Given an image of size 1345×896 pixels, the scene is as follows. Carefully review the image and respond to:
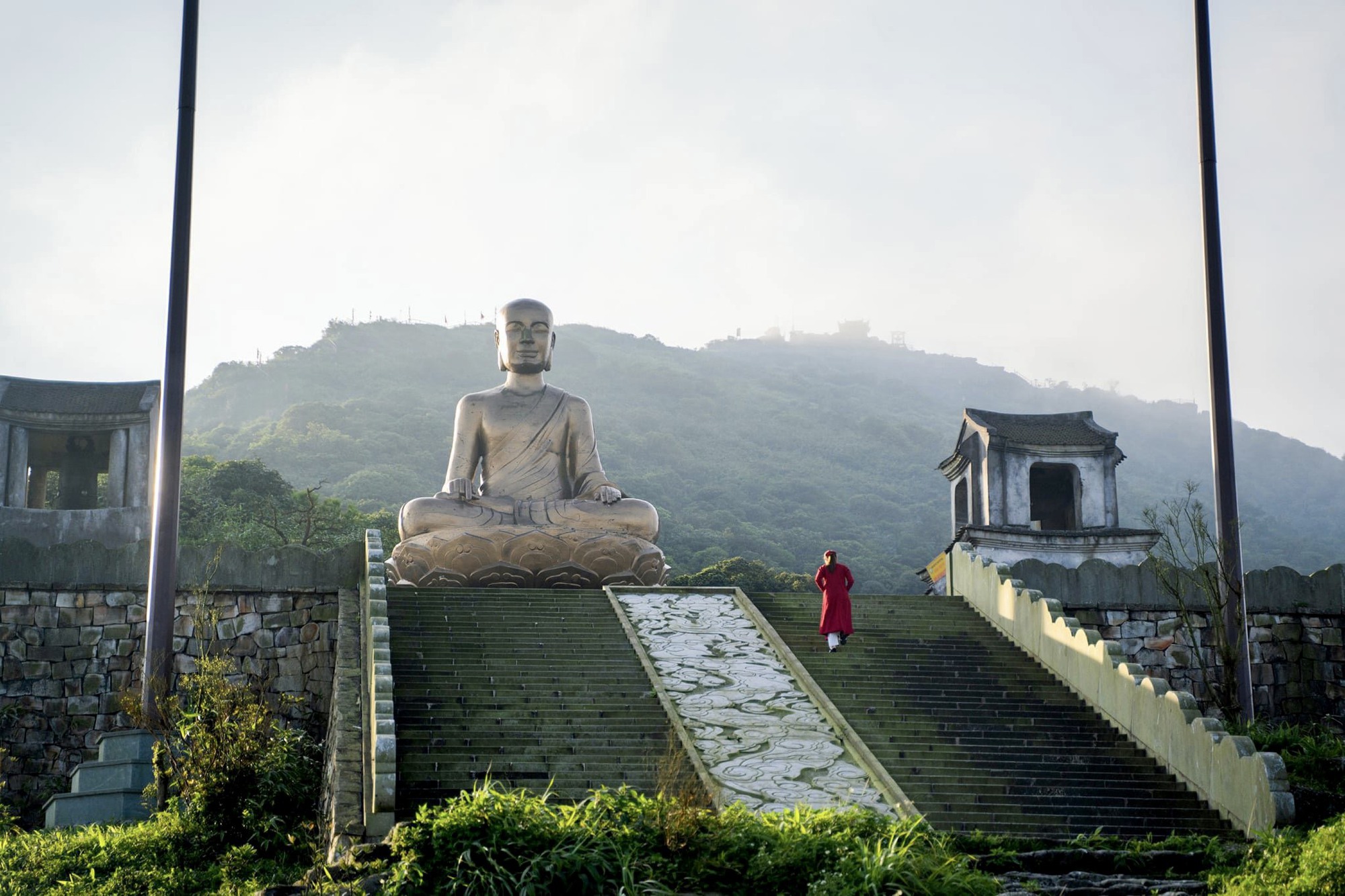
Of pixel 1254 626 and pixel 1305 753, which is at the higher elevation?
pixel 1254 626

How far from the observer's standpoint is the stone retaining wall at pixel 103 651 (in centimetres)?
1438

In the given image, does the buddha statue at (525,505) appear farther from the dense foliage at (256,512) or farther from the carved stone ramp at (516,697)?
the dense foliage at (256,512)

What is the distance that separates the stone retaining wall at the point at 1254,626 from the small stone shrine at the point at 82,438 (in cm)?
1442

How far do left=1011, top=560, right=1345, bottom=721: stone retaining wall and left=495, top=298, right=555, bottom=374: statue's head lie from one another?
6.26 m

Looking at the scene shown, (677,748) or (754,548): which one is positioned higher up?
(754,548)

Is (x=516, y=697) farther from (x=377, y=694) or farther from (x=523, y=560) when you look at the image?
(x=523, y=560)

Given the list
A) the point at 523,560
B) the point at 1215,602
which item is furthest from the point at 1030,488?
the point at 1215,602

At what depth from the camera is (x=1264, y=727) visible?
47.2 feet

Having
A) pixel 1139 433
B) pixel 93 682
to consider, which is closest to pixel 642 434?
pixel 1139 433

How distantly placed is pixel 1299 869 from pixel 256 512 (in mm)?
27210

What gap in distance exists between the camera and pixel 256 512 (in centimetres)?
3272

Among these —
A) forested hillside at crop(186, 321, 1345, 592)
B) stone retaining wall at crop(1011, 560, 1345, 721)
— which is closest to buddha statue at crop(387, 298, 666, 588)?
stone retaining wall at crop(1011, 560, 1345, 721)

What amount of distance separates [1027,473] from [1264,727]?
11.5 metres

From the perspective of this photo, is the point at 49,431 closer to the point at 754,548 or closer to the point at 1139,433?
the point at 754,548
